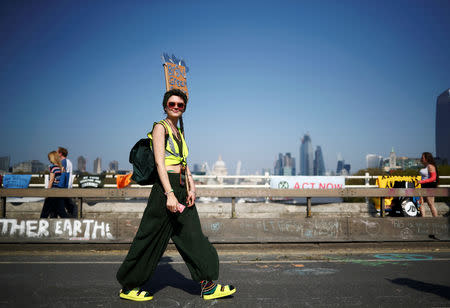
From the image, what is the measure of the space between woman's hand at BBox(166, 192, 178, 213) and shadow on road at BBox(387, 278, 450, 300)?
2813 millimetres

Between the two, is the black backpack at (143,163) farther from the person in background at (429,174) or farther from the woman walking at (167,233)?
the person in background at (429,174)

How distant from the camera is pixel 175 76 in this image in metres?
4.34

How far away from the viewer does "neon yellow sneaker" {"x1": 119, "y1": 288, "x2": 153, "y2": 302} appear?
353cm

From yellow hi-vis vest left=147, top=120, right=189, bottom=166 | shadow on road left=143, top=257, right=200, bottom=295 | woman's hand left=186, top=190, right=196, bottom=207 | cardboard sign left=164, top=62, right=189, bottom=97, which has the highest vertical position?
cardboard sign left=164, top=62, right=189, bottom=97

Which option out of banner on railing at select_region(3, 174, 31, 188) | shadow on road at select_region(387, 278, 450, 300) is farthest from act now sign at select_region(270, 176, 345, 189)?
shadow on road at select_region(387, 278, 450, 300)

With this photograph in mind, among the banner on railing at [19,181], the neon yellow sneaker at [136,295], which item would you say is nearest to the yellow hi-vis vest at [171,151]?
the neon yellow sneaker at [136,295]

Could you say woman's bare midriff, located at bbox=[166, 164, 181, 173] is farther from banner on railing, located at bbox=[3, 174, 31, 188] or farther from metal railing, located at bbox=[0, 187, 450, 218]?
banner on railing, located at bbox=[3, 174, 31, 188]

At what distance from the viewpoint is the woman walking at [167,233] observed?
11.4ft

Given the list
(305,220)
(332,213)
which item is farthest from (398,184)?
(305,220)

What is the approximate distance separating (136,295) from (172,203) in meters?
1.03

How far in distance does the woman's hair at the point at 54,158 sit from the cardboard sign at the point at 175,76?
204 inches

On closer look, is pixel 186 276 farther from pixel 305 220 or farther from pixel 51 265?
pixel 305 220

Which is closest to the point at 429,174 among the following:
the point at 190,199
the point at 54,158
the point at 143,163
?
the point at 190,199

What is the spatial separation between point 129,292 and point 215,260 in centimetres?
90
